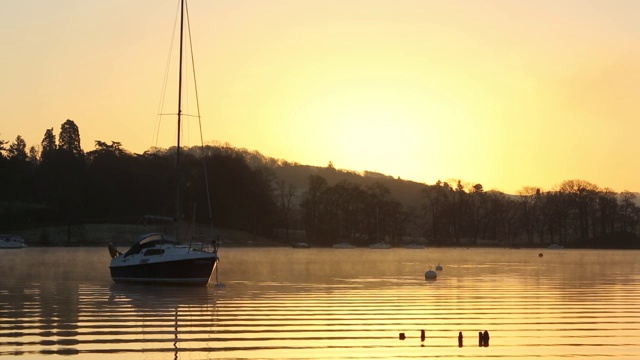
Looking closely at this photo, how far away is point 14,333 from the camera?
110 ft

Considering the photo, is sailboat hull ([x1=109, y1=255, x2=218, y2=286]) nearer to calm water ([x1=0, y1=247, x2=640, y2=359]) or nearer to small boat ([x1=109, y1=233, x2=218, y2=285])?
small boat ([x1=109, y1=233, x2=218, y2=285])

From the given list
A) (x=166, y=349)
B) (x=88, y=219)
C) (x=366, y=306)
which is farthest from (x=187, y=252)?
(x=88, y=219)

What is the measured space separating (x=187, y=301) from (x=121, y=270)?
14.2 m

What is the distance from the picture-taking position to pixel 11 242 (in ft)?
552

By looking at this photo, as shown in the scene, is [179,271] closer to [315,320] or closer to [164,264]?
[164,264]

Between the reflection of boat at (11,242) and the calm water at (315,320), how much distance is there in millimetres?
106254

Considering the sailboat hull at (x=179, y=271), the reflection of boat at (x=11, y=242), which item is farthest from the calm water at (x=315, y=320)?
the reflection of boat at (x=11, y=242)

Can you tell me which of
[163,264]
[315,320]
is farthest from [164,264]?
[315,320]

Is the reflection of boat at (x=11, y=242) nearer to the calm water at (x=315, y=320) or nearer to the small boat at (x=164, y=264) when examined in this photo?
the calm water at (x=315, y=320)

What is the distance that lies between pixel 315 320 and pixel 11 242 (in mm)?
141025

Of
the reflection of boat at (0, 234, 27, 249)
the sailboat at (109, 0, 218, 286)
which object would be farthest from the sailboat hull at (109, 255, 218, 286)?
the reflection of boat at (0, 234, 27, 249)

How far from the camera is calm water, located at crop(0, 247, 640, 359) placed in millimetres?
30234

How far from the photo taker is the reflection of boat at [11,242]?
6467 inches

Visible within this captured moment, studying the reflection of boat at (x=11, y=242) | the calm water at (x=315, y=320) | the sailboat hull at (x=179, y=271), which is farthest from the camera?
the reflection of boat at (x=11, y=242)
